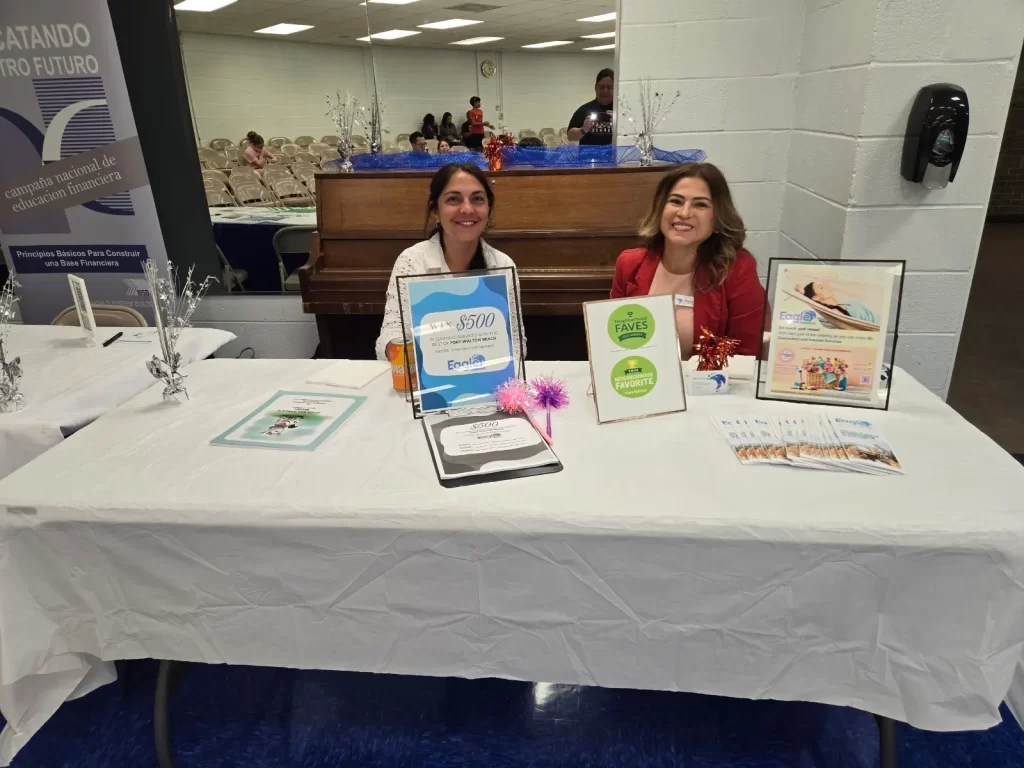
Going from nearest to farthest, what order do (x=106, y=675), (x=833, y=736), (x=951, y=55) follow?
(x=106, y=675), (x=833, y=736), (x=951, y=55)

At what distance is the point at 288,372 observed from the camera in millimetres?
1697

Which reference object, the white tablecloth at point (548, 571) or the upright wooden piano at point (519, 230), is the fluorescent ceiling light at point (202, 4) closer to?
the upright wooden piano at point (519, 230)

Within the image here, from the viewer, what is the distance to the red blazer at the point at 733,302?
1844mm

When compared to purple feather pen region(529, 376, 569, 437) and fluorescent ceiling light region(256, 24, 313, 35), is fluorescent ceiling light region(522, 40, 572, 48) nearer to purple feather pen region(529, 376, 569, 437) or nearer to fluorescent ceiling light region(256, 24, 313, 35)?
fluorescent ceiling light region(256, 24, 313, 35)

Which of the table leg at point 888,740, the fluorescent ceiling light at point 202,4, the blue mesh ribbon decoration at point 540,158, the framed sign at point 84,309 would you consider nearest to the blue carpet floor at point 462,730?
the table leg at point 888,740

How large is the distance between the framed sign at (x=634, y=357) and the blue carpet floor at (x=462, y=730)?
2.45ft

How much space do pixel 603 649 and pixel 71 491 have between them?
1007 mm

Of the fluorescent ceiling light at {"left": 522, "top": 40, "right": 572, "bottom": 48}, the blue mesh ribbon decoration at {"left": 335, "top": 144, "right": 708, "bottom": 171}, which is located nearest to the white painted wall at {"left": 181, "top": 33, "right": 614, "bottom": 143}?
the fluorescent ceiling light at {"left": 522, "top": 40, "right": 572, "bottom": 48}

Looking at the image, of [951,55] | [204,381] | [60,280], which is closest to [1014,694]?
[204,381]

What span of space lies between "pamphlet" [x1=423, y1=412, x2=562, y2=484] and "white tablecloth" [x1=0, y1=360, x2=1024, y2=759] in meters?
0.04

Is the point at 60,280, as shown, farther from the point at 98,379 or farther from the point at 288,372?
the point at 288,372

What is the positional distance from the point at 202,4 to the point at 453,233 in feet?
9.75

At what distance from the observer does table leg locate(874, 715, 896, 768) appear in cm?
119

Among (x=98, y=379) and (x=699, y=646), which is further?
(x=98, y=379)
